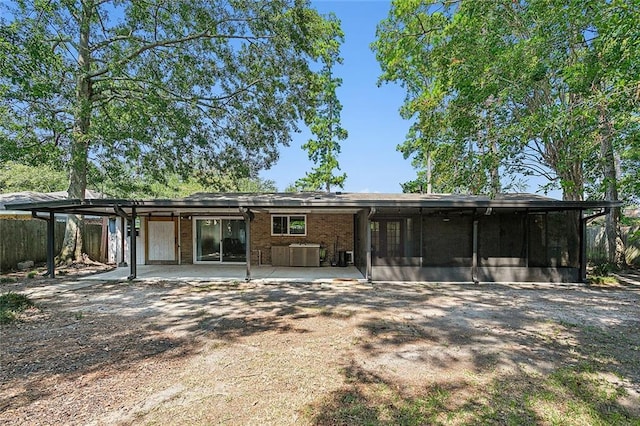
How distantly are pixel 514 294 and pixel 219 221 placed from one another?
30.4ft

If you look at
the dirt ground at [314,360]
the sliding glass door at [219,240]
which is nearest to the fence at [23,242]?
the sliding glass door at [219,240]

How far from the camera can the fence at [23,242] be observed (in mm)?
10141

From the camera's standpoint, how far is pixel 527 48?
7.09 meters

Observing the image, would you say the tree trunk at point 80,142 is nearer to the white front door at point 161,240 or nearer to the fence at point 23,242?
the fence at point 23,242

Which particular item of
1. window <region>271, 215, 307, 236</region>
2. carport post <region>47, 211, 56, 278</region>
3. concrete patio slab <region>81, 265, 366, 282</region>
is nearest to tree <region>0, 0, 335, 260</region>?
carport post <region>47, 211, 56, 278</region>

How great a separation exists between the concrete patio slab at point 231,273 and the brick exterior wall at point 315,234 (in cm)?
78

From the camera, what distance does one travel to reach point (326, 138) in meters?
21.3

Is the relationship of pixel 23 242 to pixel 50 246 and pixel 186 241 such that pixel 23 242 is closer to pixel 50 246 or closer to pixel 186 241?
pixel 50 246

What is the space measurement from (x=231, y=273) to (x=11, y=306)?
5167 millimetres

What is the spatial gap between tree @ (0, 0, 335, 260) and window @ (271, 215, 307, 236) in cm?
351

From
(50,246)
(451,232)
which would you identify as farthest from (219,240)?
(451,232)

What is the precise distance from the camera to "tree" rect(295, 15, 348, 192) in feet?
68.4

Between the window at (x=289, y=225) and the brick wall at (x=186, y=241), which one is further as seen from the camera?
the brick wall at (x=186, y=241)

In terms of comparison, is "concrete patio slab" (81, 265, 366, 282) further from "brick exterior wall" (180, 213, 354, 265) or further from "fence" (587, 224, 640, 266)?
"fence" (587, 224, 640, 266)
